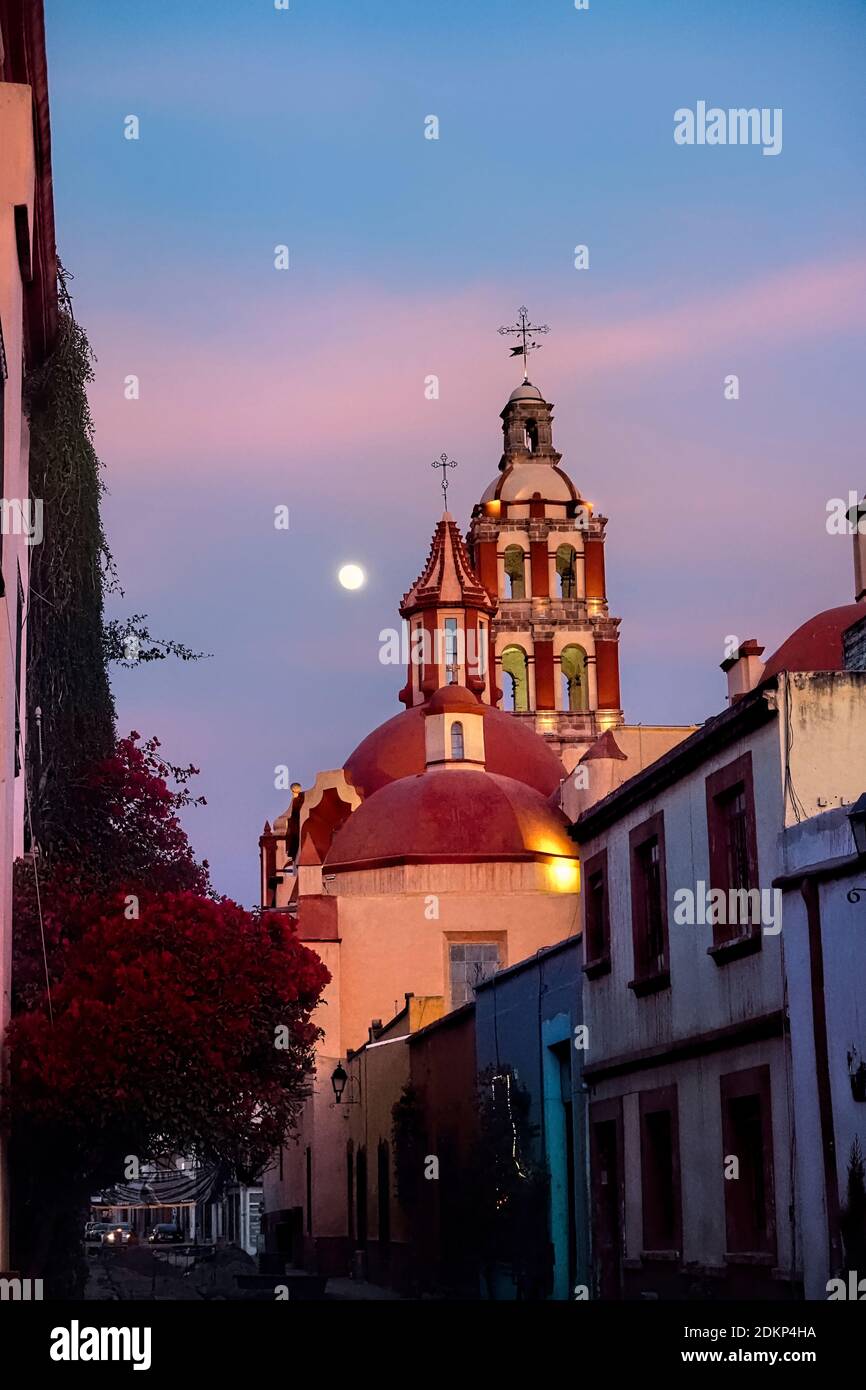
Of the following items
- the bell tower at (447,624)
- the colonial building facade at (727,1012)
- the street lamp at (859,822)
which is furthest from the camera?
the bell tower at (447,624)

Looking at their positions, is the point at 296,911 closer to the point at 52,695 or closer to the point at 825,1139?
the point at 52,695

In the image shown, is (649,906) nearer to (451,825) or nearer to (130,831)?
(130,831)

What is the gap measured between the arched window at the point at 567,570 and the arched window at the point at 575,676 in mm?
1963

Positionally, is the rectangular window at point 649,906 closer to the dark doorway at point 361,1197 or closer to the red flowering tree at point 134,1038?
the red flowering tree at point 134,1038

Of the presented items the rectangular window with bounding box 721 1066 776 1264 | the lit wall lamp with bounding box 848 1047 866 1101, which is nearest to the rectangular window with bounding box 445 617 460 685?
the rectangular window with bounding box 721 1066 776 1264

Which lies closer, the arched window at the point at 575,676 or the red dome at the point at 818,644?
the red dome at the point at 818,644

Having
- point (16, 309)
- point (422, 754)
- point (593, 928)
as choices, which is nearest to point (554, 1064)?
point (593, 928)

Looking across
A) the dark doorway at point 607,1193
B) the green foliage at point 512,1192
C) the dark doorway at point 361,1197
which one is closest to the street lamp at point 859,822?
the dark doorway at point 607,1193

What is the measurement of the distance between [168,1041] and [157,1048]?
0.90 feet

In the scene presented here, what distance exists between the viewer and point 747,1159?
1773cm

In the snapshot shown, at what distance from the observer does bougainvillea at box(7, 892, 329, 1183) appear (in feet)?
59.1

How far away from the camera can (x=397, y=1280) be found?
121 ft

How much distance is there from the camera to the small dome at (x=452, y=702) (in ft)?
170
